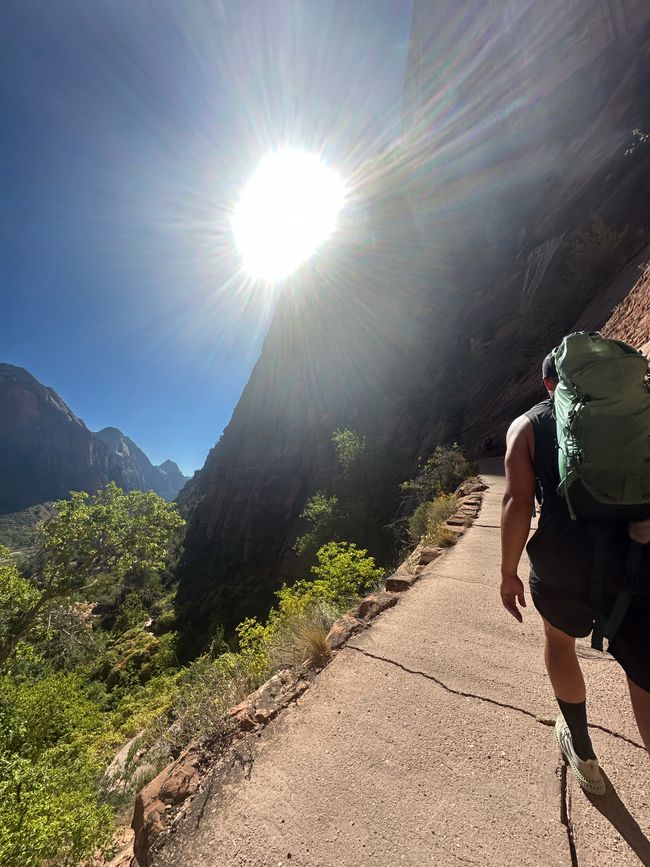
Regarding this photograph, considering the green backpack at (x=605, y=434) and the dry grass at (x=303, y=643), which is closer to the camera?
the green backpack at (x=605, y=434)

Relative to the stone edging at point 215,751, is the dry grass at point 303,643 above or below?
above

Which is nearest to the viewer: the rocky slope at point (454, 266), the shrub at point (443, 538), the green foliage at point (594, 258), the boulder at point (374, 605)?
the boulder at point (374, 605)

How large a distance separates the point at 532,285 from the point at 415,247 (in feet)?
71.8

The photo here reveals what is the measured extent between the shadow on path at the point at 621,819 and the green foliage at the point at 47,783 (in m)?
4.20

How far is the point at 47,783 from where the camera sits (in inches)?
201

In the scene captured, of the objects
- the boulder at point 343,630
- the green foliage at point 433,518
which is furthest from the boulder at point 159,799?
the green foliage at point 433,518

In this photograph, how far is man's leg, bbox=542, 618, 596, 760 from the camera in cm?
154

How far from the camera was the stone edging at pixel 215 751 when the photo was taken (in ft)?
6.33

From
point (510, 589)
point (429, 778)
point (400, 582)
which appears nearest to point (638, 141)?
point (400, 582)

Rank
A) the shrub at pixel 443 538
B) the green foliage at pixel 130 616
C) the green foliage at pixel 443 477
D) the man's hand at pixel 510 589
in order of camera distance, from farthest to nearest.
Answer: the green foliage at pixel 130 616, the green foliage at pixel 443 477, the shrub at pixel 443 538, the man's hand at pixel 510 589

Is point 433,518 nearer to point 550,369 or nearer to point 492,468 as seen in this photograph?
point 492,468

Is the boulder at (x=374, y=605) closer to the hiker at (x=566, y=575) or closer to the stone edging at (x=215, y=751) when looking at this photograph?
the stone edging at (x=215, y=751)

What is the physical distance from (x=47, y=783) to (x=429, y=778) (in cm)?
660

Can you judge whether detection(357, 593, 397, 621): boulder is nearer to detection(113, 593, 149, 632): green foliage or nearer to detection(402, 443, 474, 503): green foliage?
detection(402, 443, 474, 503): green foliage
